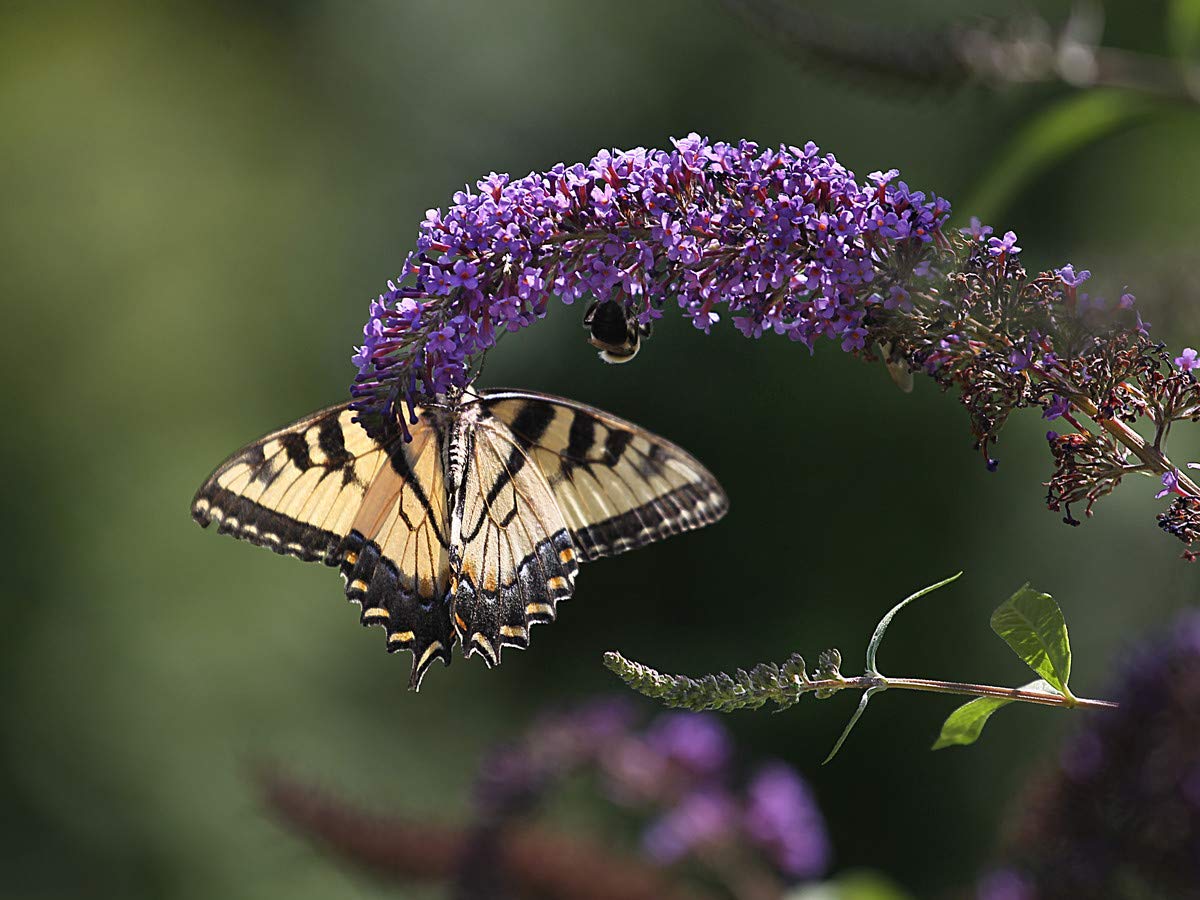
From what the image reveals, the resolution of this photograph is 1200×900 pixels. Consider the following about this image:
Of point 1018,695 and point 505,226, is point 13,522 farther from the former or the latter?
point 1018,695

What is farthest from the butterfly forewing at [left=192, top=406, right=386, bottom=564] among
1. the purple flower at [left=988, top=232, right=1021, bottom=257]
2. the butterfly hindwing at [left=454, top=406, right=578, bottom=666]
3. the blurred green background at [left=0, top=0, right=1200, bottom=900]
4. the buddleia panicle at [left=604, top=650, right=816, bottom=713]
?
the blurred green background at [left=0, top=0, right=1200, bottom=900]

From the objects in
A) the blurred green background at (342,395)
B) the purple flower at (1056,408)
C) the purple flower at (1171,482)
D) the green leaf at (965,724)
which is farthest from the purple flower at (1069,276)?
the blurred green background at (342,395)

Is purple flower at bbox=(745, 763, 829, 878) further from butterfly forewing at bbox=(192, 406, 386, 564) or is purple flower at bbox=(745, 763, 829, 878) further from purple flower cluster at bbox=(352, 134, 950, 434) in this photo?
purple flower cluster at bbox=(352, 134, 950, 434)

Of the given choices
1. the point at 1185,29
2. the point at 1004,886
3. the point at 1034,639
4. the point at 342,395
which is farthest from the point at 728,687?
the point at 342,395

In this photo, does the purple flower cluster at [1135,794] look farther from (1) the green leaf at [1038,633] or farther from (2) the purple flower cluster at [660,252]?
(2) the purple flower cluster at [660,252]

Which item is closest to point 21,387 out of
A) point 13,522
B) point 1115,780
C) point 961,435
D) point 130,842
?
point 13,522

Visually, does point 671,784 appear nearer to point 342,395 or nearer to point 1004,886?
point 1004,886
